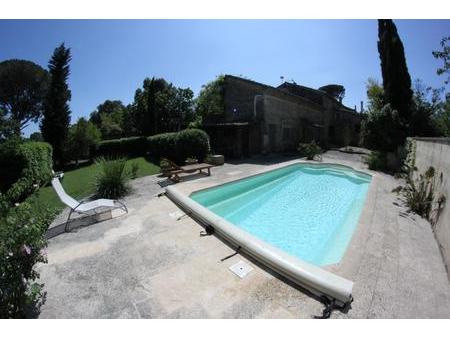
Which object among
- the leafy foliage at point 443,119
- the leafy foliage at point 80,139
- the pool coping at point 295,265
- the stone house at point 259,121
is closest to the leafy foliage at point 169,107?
the leafy foliage at point 80,139

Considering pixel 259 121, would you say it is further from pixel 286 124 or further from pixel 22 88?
pixel 22 88

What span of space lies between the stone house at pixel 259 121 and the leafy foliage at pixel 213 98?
1.52 feet

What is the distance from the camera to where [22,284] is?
273cm

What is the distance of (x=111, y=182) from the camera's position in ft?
27.5

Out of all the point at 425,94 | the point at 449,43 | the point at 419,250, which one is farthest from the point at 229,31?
the point at 425,94

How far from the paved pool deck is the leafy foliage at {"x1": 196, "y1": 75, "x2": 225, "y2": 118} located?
18.6 meters

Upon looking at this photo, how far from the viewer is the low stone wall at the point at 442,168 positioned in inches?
170

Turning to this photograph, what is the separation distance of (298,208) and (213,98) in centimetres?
1714

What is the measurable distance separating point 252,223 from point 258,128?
13.2 meters

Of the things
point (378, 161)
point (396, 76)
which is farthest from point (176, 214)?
point (396, 76)

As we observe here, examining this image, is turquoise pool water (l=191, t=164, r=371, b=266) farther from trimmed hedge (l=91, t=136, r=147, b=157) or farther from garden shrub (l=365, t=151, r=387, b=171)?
trimmed hedge (l=91, t=136, r=147, b=157)

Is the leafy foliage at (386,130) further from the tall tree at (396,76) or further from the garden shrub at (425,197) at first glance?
the garden shrub at (425,197)
